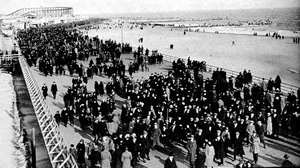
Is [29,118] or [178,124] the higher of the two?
[178,124]

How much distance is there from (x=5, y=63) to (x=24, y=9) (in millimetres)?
99080

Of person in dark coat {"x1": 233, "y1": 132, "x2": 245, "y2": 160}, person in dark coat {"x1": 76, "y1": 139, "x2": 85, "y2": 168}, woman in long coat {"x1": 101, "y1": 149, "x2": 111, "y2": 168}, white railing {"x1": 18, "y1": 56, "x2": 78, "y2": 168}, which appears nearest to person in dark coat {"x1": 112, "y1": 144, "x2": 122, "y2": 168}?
woman in long coat {"x1": 101, "y1": 149, "x2": 111, "y2": 168}

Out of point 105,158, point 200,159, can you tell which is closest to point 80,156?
point 105,158

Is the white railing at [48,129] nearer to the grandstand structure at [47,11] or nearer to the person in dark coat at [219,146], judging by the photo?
the person in dark coat at [219,146]

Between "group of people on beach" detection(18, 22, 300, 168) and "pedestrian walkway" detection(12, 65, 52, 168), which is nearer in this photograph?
"group of people on beach" detection(18, 22, 300, 168)

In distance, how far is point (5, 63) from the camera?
1431 inches

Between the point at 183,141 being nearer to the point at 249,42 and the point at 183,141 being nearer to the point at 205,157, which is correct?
the point at 205,157

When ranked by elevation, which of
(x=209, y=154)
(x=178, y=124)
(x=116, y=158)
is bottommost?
(x=116, y=158)

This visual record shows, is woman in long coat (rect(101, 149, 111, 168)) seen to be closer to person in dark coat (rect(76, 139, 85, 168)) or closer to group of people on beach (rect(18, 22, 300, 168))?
group of people on beach (rect(18, 22, 300, 168))

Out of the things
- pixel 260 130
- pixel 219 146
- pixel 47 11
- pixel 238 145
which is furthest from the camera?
pixel 47 11

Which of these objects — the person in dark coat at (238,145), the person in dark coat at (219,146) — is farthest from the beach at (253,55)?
the person in dark coat at (219,146)

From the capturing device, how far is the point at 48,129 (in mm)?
15766

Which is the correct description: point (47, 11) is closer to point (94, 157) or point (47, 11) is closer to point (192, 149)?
point (94, 157)

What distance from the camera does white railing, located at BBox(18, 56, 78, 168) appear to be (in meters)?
12.9
